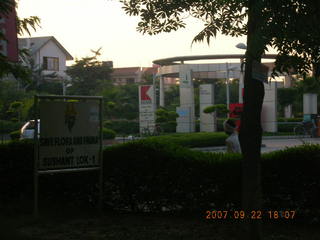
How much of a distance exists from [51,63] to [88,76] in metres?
12.9

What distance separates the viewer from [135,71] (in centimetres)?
12512

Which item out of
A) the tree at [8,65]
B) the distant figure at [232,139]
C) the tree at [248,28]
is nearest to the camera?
the tree at [248,28]

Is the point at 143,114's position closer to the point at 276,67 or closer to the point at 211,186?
the point at 211,186

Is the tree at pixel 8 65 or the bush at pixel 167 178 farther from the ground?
the tree at pixel 8 65

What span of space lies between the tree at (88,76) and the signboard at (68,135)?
57174 millimetres

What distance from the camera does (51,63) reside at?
7894 centimetres

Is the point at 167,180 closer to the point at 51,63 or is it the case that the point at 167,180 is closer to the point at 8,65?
the point at 8,65

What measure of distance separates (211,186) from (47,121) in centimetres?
250

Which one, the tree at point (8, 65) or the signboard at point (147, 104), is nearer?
the tree at point (8, 65)

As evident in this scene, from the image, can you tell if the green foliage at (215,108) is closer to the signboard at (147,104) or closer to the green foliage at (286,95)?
the signboard at (147,104)

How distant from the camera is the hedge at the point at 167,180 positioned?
6.71m

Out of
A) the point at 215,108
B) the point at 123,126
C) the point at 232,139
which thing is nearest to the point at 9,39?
the point at 232,139

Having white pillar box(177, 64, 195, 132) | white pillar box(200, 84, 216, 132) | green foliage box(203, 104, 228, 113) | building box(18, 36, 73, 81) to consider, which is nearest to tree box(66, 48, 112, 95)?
building box(18, 36, 73, 81)

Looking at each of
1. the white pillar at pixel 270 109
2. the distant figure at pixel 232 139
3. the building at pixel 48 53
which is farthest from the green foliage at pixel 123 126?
the distant figure at pixel 232 139
